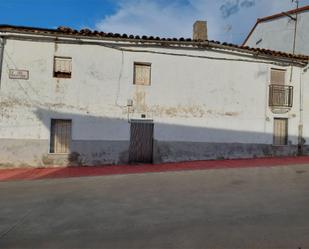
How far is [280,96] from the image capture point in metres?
15.5

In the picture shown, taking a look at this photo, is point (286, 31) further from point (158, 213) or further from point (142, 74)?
point (158, 213)

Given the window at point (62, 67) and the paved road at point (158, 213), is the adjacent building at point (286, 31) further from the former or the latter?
the window at point (62, 67)

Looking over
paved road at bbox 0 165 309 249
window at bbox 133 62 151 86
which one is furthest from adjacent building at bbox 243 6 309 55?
paved road at bbox 0 165 309 249

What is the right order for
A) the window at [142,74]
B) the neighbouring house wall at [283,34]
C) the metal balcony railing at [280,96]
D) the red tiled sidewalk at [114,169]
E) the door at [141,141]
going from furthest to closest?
1. the neighbouring house wall at [283,34]
2. the metal balcony railing at [280,96]
3. the window at [142,74]
4. the door at [141,141]
5. the red tiled sidewalk at [114,169]

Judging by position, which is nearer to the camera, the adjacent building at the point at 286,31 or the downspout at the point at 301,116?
the downspout at the point at 301,116

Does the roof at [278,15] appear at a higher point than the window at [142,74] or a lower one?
higher

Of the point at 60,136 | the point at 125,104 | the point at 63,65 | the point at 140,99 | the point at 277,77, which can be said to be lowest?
the point at 60,136

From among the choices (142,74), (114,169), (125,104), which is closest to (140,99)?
(125,104)

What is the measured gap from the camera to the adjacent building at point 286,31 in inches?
693

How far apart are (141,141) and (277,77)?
26.3 ft

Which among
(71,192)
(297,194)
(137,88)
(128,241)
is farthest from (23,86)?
(297,194)

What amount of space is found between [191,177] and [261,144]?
6.48m

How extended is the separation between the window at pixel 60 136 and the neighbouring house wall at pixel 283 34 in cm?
1383

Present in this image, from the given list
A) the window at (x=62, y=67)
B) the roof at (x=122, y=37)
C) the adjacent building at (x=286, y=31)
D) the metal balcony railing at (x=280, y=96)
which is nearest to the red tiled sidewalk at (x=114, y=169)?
the metal balcony railing at (x=280, y=96)
